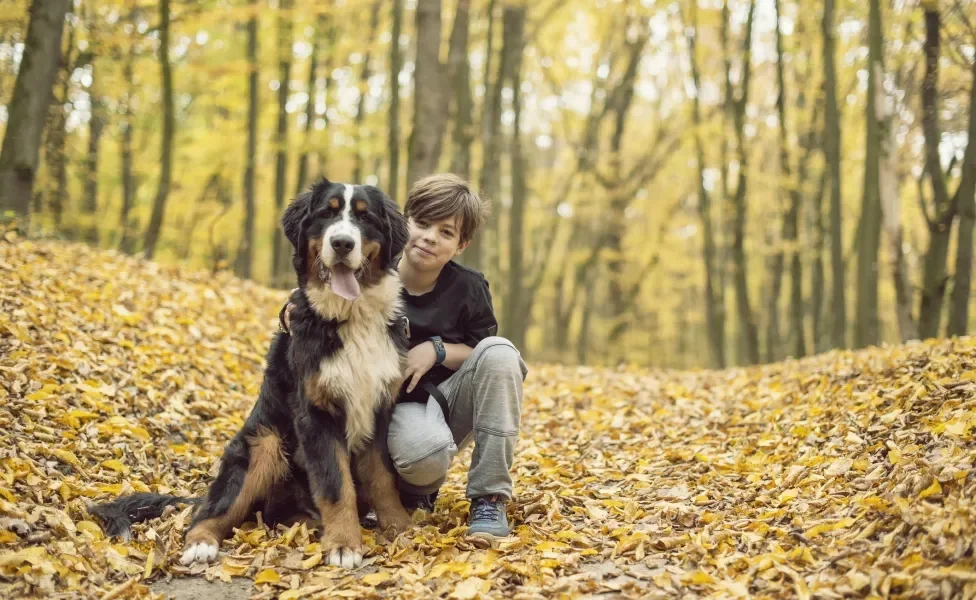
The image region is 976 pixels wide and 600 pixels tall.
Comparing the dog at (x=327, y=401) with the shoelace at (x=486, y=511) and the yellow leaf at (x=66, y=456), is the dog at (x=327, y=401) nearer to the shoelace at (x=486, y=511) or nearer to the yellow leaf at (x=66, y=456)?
the shoelace at (x=486, y=511)

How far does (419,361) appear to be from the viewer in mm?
3910

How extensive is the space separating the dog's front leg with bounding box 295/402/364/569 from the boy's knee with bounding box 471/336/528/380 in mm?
796

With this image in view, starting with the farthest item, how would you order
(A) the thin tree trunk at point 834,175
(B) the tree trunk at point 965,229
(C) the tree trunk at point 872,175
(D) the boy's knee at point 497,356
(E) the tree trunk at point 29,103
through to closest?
(A) the thin tree trunk at point 834,175, (C) the tree trunk at point 872,175, (E) the tree trunk at point 29,103, (B) the tree trunk at point 965,229, (D) the boy's knee at point 497,356

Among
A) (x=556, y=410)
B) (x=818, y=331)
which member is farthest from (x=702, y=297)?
(x=556, y=410)

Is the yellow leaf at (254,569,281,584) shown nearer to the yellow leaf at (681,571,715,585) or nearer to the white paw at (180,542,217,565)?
the white paw at (180,542,217,565)

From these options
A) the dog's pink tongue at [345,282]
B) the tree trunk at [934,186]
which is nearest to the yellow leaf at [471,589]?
the dog's pink tongue at [345,282]

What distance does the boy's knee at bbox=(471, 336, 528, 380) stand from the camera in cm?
382

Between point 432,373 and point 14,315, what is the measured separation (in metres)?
3.33

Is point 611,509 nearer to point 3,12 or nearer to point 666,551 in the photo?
point 666,551

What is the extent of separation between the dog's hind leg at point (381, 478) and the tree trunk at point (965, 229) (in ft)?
22.6

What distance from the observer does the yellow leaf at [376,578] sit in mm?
3125

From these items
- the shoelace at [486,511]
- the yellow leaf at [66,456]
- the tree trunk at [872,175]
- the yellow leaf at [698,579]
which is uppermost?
the tree trunk at [872,175]

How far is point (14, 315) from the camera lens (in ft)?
17.6

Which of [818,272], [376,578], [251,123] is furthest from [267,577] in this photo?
[818,272]
